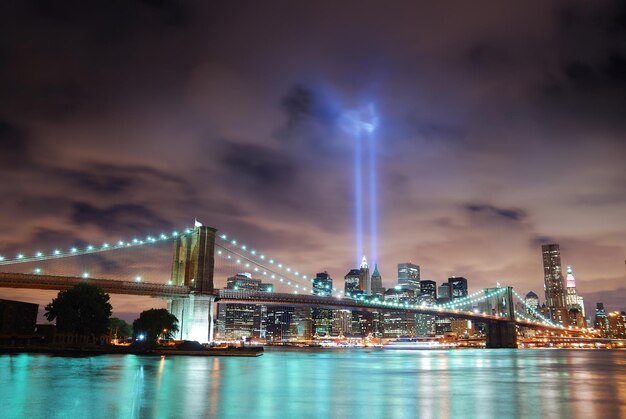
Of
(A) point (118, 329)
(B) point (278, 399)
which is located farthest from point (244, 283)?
(B) point (278, 399)

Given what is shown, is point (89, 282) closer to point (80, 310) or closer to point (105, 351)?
point (80, 310)

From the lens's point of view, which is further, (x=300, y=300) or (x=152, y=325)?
(x=300, y=300)

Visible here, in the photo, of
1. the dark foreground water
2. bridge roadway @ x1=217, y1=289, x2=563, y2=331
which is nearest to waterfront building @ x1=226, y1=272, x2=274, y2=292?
bridge roadway @ x1=217, y1=289, x2=563, y2=331

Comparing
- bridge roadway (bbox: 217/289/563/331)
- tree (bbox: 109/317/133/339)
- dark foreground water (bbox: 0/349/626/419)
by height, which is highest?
bridge roadway (bbox: 217/289/563/331)

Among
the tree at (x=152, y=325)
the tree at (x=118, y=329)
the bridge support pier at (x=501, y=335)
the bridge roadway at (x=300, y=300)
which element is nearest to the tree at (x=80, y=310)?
the tree at (x=152, y=325)

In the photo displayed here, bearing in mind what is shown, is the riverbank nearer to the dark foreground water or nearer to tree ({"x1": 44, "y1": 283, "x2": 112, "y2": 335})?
tree ({"x1": 44, "y1": 283, "x2": 112, "y2": 335})

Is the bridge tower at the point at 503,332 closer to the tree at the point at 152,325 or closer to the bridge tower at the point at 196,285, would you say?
the bridge tower at the point at 196,285

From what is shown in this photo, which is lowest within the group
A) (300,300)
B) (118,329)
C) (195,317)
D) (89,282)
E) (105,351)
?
(105,351)

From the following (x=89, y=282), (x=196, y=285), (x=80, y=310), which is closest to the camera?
(x=80, y=310)
